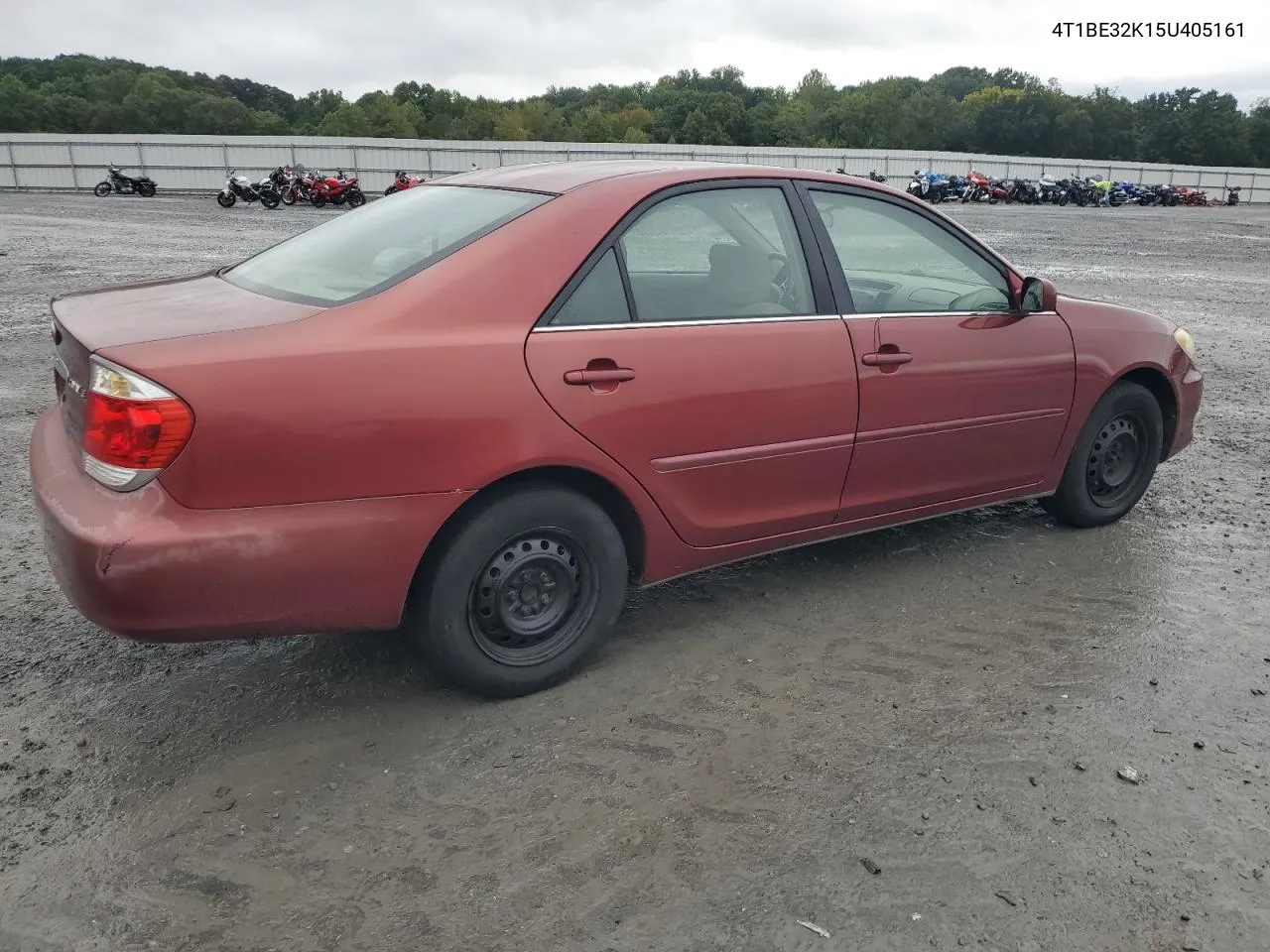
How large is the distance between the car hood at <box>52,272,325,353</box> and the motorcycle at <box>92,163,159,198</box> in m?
32.8

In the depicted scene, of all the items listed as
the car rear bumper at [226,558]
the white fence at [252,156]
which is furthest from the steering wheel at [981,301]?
the white fence at [252,156]

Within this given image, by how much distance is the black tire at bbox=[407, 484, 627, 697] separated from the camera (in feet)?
10.1

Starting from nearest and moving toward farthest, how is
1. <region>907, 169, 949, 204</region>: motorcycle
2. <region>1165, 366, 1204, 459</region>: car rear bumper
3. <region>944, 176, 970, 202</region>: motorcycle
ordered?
<region>1165, 366, 1204, 459</region>: car rear bumper
<region>907, 169, 949, 204</region>: motorcycle
<region>944, 176, 970, 202</region>: motorcycle

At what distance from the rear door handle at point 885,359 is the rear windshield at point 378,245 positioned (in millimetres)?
1317

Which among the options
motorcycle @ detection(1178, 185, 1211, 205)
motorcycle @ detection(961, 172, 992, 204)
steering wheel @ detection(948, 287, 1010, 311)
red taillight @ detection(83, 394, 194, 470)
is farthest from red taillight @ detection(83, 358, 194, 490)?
motorcycle @ detection(1178, 185, 1211, 205)

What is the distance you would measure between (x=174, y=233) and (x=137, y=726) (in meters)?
18.8

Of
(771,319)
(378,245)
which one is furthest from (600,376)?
(378,245)

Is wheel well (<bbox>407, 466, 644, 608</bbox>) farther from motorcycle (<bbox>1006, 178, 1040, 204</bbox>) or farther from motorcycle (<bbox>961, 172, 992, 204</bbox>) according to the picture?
motorcycle (<bbox>1006, 178, 1040, 204</bbox>)

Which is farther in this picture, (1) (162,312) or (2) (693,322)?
(2) (693,322)

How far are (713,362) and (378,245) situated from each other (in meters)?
1.19

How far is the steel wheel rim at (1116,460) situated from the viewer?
191 inches

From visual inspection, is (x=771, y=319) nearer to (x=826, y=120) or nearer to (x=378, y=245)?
(x=378, y=245)

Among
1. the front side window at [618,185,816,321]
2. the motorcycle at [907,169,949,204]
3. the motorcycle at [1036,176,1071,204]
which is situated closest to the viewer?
the front side window at [618,185,816,321]

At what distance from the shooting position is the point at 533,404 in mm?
3078
